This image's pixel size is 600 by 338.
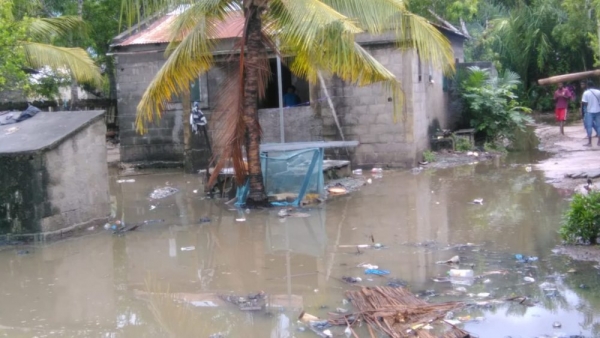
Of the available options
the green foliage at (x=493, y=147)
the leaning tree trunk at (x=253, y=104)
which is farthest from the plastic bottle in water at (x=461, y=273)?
the green foliage at (x=493, y=147)

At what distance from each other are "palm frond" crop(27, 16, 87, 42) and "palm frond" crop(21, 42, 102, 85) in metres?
0.52

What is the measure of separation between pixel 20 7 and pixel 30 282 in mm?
11884

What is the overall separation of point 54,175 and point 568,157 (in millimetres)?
11494

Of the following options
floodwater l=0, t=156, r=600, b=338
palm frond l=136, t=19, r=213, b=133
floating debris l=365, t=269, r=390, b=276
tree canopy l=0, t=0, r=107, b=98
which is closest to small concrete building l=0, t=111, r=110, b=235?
floodwater l=0, t=156, r=600, b=338

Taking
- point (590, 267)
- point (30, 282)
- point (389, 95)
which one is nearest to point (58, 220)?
point (30, 282)

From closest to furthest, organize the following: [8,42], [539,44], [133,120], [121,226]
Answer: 1. [121,226]
2. [8,42]
3. [133,120]
4. [539,44]

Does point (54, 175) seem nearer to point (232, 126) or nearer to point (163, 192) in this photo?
point (232, 126)

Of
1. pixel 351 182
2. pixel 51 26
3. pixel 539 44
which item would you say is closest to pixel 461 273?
pixel 351 182

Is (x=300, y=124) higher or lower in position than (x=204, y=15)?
lower

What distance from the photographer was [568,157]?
51.4 feet

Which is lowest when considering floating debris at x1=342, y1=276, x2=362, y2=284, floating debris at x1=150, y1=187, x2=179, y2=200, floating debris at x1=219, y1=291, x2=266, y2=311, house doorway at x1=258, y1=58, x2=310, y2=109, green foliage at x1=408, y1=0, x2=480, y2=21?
floating debris at x1=219, y1=291, x2=266, y2=311

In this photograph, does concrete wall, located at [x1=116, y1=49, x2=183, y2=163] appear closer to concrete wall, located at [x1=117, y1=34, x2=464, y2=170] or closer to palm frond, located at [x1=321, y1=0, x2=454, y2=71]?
concrete wall, located at [x1=117, y1=34, x2=464, y2=170]

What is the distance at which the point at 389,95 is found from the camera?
15.5 metres

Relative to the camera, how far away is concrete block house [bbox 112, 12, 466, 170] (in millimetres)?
15547
